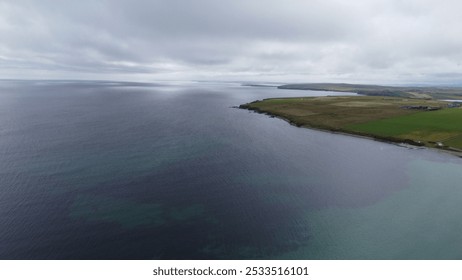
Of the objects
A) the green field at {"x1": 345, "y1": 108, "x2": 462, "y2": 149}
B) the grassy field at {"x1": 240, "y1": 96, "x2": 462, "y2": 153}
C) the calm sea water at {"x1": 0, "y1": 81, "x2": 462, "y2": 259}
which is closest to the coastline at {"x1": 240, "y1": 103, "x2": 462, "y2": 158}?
the grassy field at {"x1": 240, "y1": 96, "x2": 462, "y2": 153}

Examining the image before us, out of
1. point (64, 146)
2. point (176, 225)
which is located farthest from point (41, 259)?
point (64, 146)

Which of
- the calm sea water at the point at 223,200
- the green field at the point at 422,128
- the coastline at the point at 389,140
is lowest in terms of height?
the calm sea water at the point at 223,200

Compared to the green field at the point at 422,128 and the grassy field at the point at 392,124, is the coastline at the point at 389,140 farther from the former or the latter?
Result: the green field at the point at 422,128

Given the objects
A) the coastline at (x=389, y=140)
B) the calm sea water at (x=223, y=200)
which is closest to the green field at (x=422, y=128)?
the coastline at (x=389, y=140)

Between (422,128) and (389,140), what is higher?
(422,128)

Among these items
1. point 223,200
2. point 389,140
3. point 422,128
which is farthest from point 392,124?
point 223,200

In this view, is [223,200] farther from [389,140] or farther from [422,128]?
[422,128]

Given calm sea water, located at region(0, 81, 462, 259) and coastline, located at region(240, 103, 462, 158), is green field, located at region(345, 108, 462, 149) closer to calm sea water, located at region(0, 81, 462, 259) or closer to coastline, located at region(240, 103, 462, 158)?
coastline, located at region(240, 103, 462, 158)

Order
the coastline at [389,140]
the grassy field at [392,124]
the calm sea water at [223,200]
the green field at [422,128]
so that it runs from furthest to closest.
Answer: the grassy field at [392,124]
the green field at [422,128]
the coastline at [389,140]
the calm sea water at [223,200]
